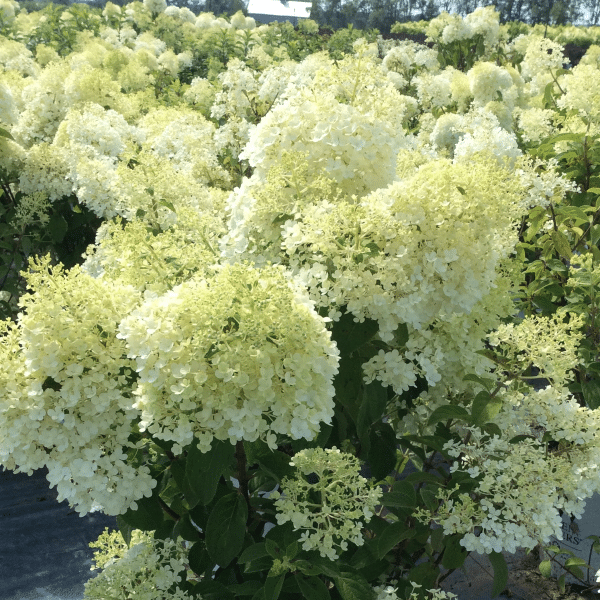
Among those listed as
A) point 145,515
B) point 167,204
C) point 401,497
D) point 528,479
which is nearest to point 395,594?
point 401,497

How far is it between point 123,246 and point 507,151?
249 cm

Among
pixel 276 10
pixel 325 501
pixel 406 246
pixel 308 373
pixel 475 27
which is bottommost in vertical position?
pixel 325 501

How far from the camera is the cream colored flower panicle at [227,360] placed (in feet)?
4.42

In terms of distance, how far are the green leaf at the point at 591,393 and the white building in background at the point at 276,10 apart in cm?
2758

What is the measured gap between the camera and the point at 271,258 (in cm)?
200

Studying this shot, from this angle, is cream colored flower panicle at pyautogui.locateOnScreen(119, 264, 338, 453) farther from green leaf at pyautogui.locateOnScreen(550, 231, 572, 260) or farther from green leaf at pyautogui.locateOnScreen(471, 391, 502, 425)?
green leaf at pyautogui.locateOnScreen(550, 231, 572, 260)

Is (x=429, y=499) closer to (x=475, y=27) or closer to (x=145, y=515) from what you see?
(x=145, y=515)

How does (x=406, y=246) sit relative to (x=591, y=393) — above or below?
above

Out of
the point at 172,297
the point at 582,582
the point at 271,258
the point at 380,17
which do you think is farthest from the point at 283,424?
the point at 380,17

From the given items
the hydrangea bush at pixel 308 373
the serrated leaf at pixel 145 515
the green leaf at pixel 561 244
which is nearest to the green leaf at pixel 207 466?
the hydrangea bush at pixel 308 373

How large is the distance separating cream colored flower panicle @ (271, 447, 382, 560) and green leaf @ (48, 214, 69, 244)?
273cm

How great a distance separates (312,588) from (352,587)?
16 cm

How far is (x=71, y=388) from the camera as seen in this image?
147 centimetres

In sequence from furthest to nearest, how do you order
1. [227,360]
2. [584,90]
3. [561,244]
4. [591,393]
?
[584,90], [561,244], [591,393], [227,360]
